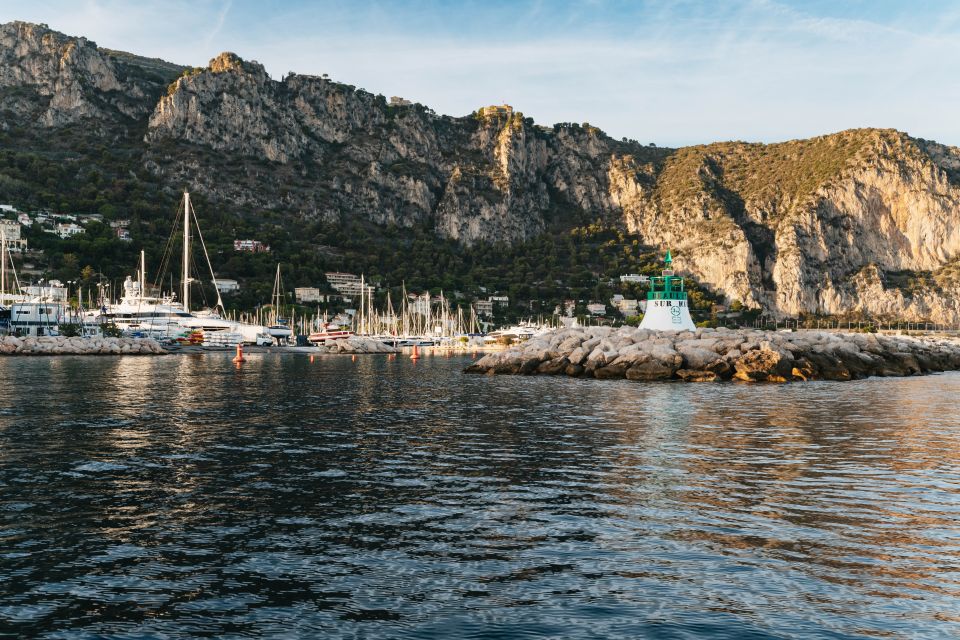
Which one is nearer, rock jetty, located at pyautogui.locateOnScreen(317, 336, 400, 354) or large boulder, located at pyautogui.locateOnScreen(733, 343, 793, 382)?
large boulder, located at pyautogui.locateOnScreen(733, 343, 793, 382)

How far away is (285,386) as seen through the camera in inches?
1868

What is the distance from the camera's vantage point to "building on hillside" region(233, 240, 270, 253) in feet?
568

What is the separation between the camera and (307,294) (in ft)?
557

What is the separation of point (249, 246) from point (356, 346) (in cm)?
6920

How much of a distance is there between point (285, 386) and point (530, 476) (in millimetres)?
32583

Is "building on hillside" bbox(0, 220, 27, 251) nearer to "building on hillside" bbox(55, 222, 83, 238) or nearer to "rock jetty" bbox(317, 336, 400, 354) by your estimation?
"building on hillside" bbox(55, 222, 83, 238)

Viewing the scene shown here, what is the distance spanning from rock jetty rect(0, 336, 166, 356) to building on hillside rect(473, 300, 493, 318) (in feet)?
334

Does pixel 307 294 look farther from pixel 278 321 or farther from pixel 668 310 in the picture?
pixel 668 310

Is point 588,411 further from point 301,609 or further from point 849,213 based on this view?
point 849,213

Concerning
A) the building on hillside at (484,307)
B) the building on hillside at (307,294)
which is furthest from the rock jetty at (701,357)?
the building on hillside at (484,307)

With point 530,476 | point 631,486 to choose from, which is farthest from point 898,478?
point 530,476

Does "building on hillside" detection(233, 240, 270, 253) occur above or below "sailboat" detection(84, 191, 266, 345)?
above

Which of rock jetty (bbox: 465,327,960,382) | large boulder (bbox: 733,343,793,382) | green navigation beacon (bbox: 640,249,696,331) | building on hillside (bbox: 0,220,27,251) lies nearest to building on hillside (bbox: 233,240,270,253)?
building on hillside (bbox: 0,220,27,251)

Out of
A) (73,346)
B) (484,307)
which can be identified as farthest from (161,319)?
(484,307)
